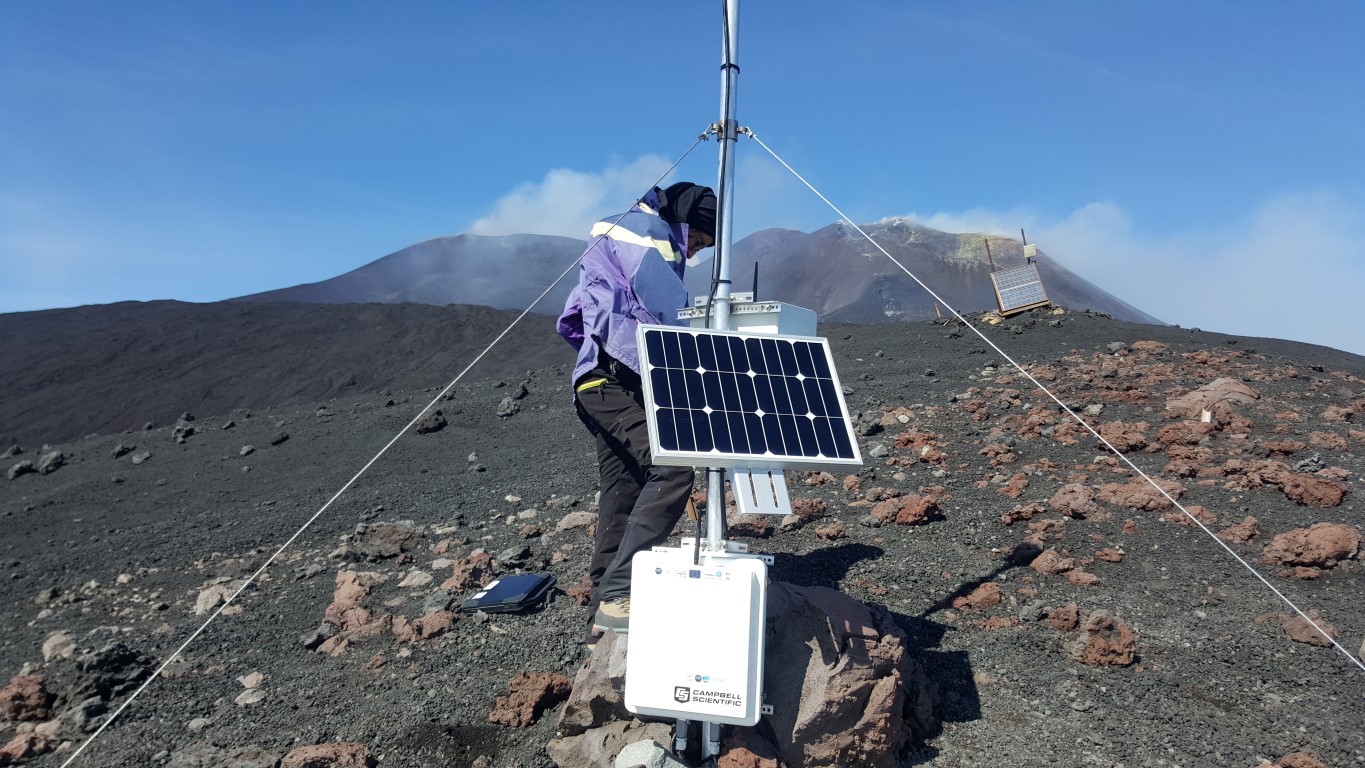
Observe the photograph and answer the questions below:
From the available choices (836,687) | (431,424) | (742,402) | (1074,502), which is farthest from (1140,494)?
(431,424)

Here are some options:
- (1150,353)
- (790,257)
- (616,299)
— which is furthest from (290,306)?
(616,299)

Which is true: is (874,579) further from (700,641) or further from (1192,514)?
(700,641)

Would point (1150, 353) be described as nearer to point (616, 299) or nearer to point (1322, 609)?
point (1322, 609)

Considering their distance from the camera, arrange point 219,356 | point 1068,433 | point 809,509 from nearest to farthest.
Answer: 1. point 809,509
2. point 1068,433
3. point 219,356

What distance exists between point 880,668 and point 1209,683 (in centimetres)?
155

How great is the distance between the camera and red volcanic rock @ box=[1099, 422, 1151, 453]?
7.28m

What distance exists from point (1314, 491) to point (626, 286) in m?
4.56

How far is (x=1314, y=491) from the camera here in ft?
19.5

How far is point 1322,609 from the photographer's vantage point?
4727mm

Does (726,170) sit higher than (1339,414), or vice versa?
(726,170)

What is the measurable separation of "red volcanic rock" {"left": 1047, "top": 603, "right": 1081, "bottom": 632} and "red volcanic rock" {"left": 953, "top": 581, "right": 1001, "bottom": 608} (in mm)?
311

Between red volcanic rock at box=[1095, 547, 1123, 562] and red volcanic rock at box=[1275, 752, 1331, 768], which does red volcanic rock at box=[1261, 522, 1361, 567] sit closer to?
red volcanic rock at box=[1095, 547, 1123, 562]

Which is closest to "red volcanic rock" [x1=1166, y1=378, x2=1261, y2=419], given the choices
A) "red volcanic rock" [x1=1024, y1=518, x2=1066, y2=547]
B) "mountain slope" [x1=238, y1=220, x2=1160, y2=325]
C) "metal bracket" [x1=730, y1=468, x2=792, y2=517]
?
"red volcanic rock" [x1=1024, y1=518, x2=1066, y2=547]

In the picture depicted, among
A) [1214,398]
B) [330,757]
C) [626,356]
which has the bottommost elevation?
[330,757]
